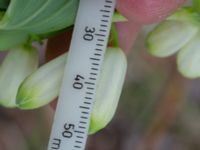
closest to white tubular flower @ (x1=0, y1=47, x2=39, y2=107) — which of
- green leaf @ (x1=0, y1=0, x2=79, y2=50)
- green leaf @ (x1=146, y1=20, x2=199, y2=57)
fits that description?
green leaf @ (x1=0, y1=0, x2=79, y2=50)

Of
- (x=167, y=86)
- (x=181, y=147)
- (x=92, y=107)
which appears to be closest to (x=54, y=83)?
(x=92, y=107)

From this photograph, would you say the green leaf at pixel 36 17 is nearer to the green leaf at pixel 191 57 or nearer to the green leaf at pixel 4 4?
the green leaf at pixel 4 4

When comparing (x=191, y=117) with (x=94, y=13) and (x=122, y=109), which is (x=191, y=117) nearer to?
(x=122, y=109)

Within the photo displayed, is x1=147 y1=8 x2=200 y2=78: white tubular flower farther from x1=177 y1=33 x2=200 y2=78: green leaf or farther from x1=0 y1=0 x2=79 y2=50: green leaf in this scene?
x1=0 y1=0 x2=79 y2=50: green leaf

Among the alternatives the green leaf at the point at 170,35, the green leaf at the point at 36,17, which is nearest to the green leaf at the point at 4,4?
the green leaf at the point at 36,17

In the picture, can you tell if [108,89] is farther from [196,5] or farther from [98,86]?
[196,5]

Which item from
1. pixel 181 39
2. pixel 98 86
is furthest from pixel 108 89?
pixel 181 39
